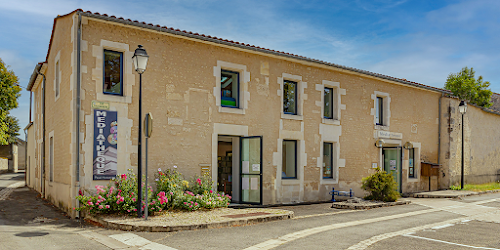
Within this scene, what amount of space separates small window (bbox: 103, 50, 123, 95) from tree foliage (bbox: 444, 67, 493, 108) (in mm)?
28131

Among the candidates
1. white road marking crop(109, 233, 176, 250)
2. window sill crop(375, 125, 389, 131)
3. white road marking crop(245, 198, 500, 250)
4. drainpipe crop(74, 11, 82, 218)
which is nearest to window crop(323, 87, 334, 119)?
window sill crop(375, 125, 389, 131)

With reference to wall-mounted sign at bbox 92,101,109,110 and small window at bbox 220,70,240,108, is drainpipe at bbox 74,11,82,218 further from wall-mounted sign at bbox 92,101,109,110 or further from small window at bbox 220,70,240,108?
small window at bbox 220,70,240,108

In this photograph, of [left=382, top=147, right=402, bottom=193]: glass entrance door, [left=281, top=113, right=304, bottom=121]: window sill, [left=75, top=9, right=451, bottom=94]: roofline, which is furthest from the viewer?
[left=382, top=147, right=402, bottom=193]: glass entrance door

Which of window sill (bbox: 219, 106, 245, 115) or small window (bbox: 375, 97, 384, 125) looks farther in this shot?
small window (bbox: 375, 97, 384, 125)

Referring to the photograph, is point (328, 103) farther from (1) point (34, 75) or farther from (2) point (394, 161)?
(1) point (34, 75)

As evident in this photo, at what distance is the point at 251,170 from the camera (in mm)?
12312

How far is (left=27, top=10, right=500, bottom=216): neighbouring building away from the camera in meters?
10.1

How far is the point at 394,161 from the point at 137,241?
43.4 feet

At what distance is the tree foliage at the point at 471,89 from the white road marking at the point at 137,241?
29902 mm

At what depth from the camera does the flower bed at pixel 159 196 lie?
9.22 metres

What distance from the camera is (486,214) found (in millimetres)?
11102

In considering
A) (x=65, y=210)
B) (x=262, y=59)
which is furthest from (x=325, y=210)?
(x=65, y=210)

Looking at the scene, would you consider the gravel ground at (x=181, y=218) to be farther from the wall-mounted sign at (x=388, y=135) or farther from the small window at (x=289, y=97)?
the wall-mounted sign at (x=388, y=135)

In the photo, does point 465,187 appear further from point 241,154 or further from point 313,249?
point 313,249
